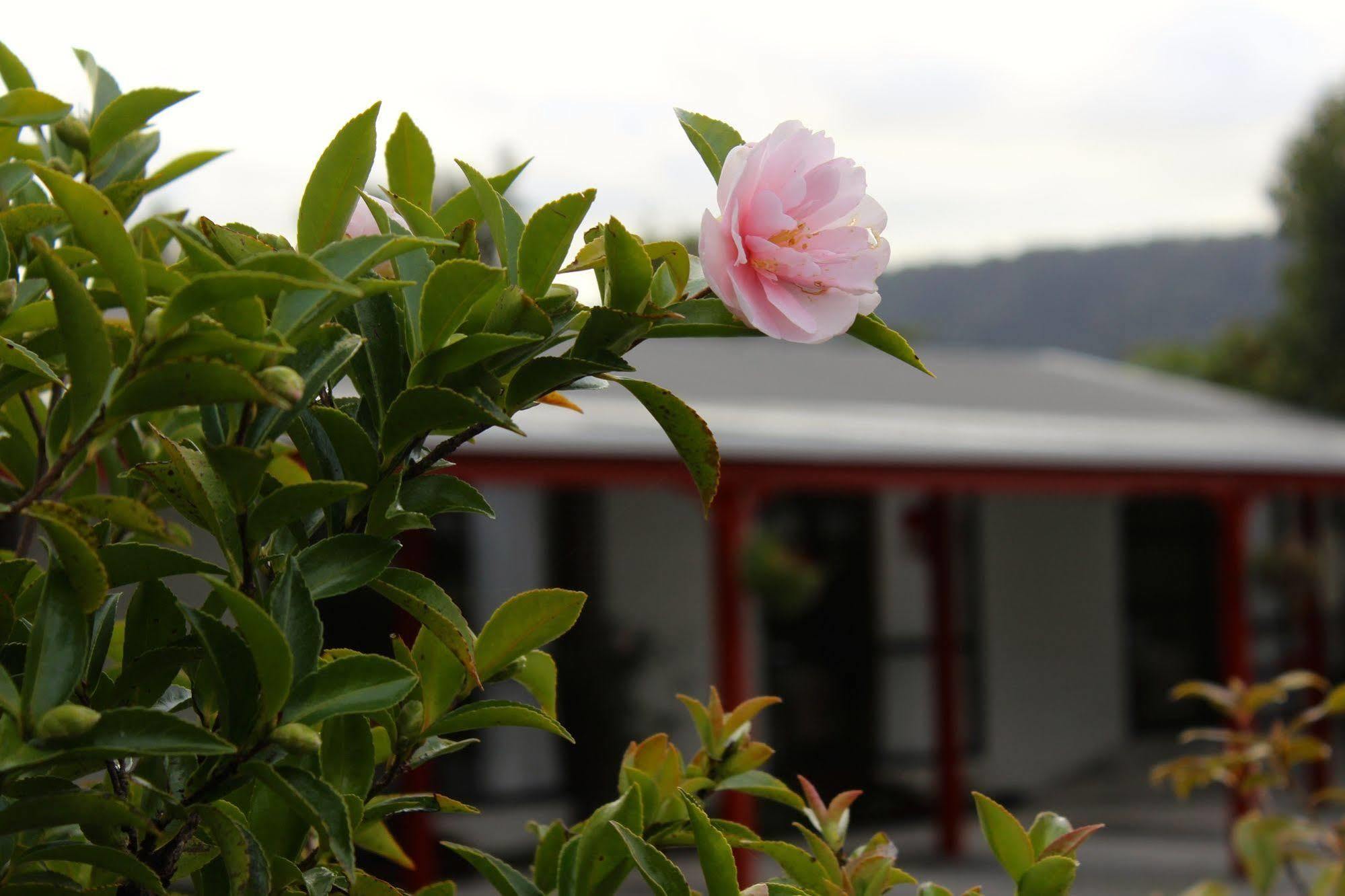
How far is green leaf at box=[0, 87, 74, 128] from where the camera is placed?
1.33 metres

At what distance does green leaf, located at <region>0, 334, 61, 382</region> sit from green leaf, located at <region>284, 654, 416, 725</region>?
298mm

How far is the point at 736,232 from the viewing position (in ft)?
3.64

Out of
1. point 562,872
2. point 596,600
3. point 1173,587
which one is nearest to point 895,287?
point 1173,587

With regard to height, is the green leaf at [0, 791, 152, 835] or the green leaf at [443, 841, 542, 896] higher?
the green leaf at [0, 791, 152, 835]

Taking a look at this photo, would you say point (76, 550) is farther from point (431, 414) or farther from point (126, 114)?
point (126, 114)

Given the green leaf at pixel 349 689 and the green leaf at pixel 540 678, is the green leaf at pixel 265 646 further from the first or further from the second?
the green leaf at pixel 540 678

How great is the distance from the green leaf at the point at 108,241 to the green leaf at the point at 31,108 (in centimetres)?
34

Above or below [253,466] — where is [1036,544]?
→ below

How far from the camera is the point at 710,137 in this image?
118 cm

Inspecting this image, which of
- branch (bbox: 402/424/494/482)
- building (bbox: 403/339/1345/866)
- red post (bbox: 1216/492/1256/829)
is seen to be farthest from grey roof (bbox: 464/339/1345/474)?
branch (bbox: 402/424/494/482)

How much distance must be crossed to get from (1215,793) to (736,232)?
538 inches

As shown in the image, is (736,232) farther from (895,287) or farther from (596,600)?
Result: (895,287)

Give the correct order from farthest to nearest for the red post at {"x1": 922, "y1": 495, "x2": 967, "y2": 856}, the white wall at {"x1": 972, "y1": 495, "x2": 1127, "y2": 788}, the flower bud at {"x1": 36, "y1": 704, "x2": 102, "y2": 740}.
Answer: the white wall at {"x1": 972, "y1": 495, "x2": 1127, "y2": 788}
the red post at {"x1": 922, "y1": 495, "x2": 967, "y2": 856}
the flower bud at {"x1": 36, "y1": 704, "x2": 102, "y2": 740}

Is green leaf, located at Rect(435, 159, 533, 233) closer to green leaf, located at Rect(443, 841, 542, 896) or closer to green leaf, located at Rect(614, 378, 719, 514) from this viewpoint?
green leaf, located at Rect(614, 378, 719, 514)
